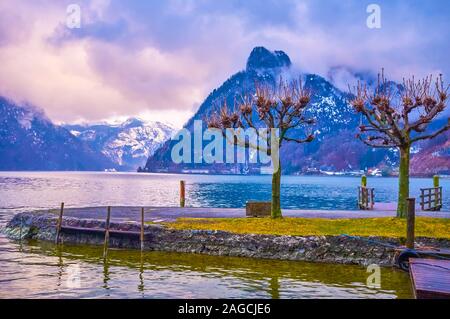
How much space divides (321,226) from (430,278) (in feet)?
50.3

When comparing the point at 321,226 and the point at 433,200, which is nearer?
the point at 321,226

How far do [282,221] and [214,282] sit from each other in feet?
36.7

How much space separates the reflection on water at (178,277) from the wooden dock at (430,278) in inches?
93.5

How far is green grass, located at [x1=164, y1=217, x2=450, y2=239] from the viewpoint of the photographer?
1238 inches

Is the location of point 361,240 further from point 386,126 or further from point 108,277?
point 108,277

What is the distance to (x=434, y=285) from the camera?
17.6 metres

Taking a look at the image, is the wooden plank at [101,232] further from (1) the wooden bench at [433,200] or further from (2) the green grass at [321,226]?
(1) the wooden bench at [433,200]

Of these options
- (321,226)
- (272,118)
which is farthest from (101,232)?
(321,226)

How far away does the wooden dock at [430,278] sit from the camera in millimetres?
16719

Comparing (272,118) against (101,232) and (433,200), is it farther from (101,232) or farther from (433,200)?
(433,200)

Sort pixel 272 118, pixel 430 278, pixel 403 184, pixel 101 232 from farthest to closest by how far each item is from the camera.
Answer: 1. pixel 272 118
2. pixel 101 232
3. pixel 403 184
4. pixel 430 278

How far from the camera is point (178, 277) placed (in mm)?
26422

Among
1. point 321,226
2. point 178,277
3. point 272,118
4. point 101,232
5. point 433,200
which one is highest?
point 272,118
